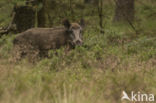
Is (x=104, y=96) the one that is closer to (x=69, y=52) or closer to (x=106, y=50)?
(x=69, y=52)

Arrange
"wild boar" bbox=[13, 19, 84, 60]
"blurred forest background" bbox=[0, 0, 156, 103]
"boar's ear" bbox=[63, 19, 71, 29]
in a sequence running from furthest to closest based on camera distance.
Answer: "boar's ear" bbox=[63, 19, 71, 29] → "wild boar" bbox=[13, 19, 84, 60] → "blurred forest background" bbox=[0, 0, 156, 103]

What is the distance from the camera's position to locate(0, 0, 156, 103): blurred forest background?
5438 mm

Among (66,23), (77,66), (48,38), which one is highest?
(66,23)

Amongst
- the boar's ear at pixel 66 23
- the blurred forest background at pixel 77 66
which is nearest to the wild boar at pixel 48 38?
the boar's ear at pixel 66 23

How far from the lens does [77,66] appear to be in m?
8.22

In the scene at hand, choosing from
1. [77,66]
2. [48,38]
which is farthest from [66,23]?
[77,66]

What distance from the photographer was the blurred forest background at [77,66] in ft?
17.8

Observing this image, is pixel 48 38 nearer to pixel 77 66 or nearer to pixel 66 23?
pixel 66 23

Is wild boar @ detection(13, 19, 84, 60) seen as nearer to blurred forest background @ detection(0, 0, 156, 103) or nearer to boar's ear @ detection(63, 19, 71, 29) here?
boar's ear @ detection(63, 19, 71, 29)

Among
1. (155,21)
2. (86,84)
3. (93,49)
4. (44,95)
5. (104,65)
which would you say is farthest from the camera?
(93,49)

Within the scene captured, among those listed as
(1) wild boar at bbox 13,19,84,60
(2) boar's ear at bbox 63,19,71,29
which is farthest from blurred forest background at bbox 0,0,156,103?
(2) boar's ear at bbox 63,19,71,29

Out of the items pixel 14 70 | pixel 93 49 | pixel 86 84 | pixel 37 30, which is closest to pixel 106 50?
pixel 93 49

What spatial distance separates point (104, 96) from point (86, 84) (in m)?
0.49

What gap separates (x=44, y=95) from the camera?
5398mm
